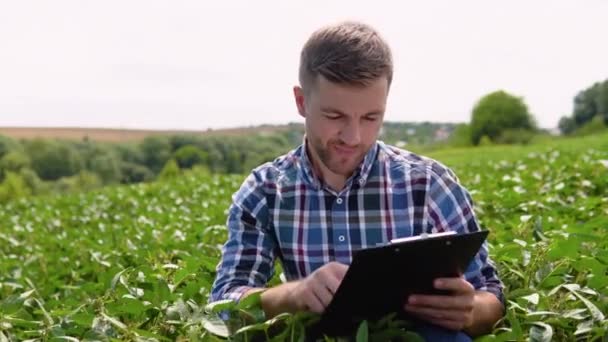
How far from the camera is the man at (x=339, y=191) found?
88.0 inches

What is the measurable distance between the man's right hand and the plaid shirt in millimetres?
352

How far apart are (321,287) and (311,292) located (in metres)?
0.04

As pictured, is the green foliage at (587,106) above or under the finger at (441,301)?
above

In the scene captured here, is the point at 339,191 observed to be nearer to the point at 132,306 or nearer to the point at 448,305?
the point at 448,305

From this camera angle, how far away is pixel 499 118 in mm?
69562

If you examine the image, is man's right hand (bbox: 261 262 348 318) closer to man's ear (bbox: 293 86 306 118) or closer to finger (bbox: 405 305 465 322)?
finger (bbox: 405 305 465 322)

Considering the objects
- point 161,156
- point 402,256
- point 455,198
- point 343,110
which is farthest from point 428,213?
point 161,156

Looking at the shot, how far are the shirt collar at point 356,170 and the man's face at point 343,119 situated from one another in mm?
79

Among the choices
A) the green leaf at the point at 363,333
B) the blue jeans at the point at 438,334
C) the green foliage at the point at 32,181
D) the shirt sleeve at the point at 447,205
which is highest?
the shirt sleeve at the point at 447,205

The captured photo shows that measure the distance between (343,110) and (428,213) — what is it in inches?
18.0

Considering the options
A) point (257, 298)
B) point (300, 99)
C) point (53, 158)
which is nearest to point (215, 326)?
point (257, 298)

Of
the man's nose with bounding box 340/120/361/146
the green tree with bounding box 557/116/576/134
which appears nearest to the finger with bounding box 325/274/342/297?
the man's nose with bounding box 340/120/361/146

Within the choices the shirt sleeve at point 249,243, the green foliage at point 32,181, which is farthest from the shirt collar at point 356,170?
the green foliage at point 32,181

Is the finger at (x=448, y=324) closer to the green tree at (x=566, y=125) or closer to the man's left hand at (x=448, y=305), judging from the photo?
the man's left hand at (x=448, y=305)
